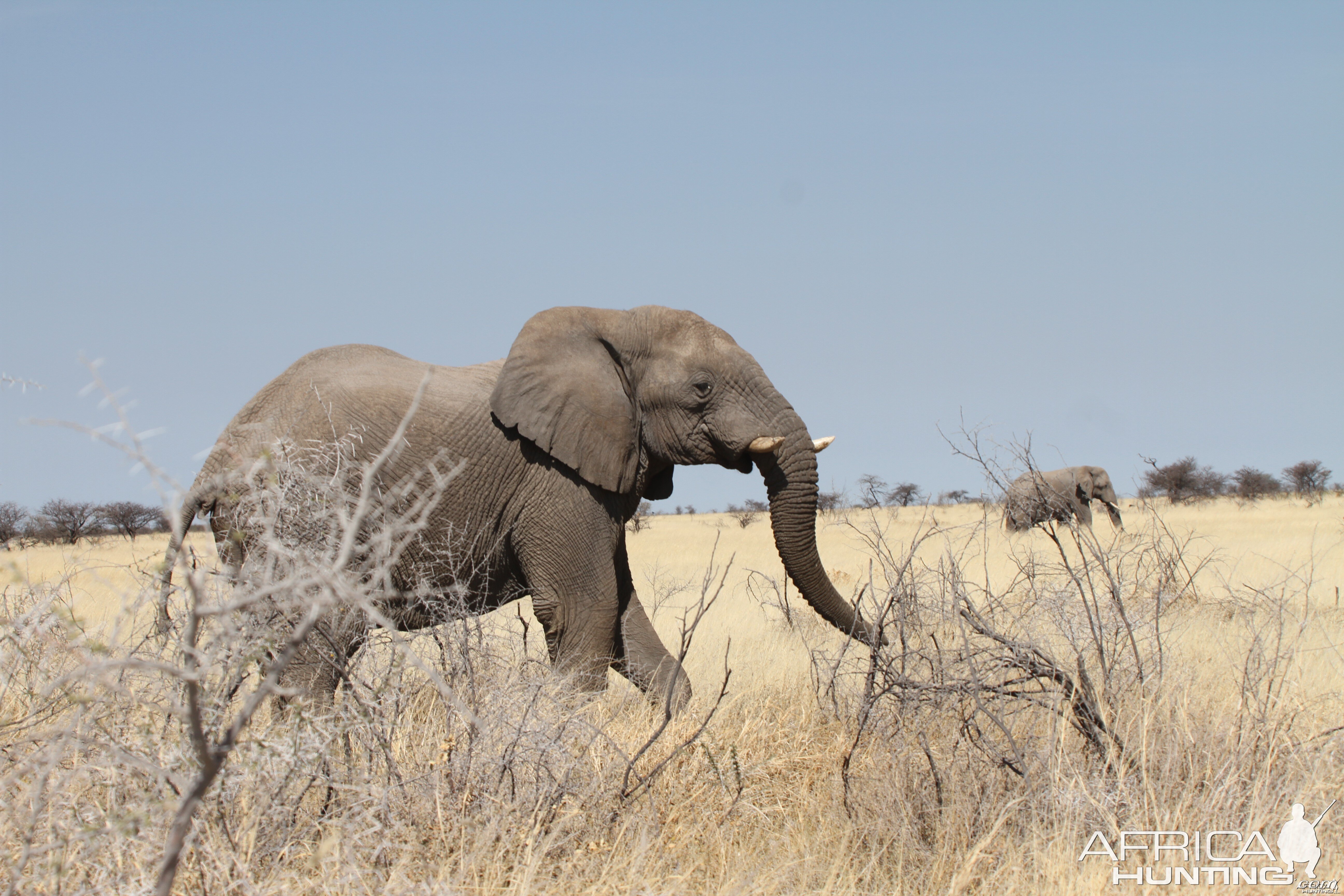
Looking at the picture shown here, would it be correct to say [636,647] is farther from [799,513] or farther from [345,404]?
[345,404]

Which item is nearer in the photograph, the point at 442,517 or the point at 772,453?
A: the point at 442,517

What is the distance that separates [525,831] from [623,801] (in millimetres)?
494

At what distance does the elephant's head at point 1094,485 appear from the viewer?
26172 mm

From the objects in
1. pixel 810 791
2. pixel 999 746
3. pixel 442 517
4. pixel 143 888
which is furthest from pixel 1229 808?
pixel 442 517

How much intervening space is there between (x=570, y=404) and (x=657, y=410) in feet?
2.21

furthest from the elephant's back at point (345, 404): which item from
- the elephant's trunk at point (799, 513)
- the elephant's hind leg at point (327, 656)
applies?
the elephant's trunk at point (799, 513)

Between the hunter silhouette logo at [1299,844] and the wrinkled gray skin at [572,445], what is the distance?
2679mm

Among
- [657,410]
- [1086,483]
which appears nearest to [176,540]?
[657,410]

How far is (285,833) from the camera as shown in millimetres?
3752

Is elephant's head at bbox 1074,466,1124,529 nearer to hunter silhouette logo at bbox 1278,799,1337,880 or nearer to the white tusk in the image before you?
the white tusk

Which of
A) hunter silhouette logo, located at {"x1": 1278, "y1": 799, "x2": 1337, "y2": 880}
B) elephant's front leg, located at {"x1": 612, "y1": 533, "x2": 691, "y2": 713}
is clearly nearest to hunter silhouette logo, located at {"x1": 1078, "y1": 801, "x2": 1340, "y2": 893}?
hunter silhouette logo, located at {"x1": 1278, "y1": 799, "x2": 1337, "y2": 880}

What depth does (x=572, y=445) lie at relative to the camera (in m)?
7.02

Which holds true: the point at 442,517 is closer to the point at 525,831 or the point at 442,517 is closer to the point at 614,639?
the point at 614,639

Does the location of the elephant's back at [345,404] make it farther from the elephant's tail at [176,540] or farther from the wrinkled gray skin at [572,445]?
the elephant's tail at [176,540]
